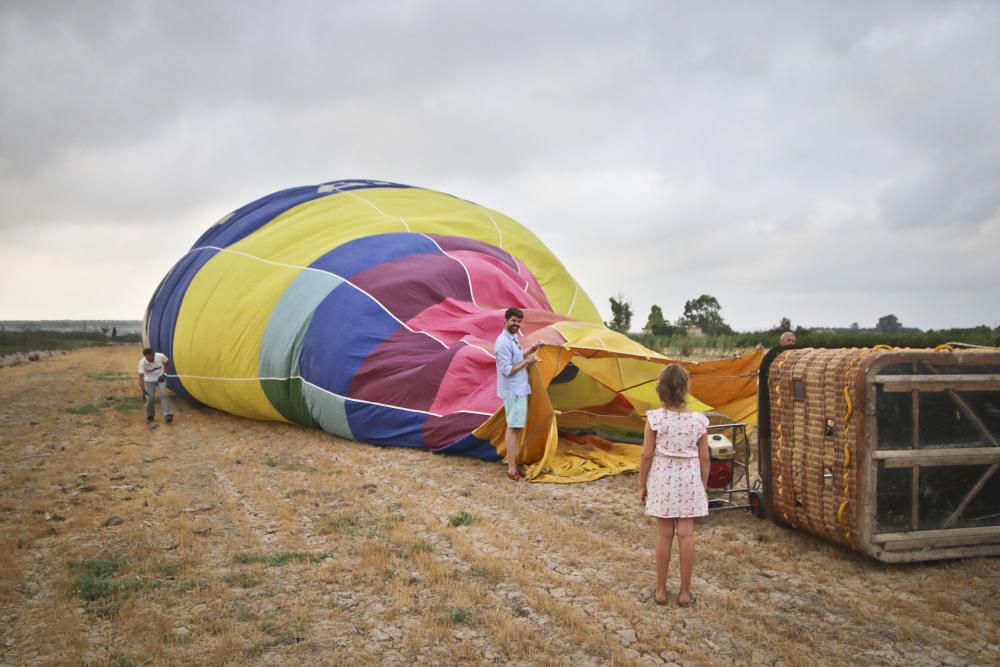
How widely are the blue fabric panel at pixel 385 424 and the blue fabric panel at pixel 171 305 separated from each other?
12.6 ft

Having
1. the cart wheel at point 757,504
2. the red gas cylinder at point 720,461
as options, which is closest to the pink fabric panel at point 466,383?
the red gas cylinder at point 720,461

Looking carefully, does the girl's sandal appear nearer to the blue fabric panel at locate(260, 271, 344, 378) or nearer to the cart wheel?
the cart wheel

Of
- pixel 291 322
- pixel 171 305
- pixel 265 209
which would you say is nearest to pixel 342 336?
pixel 291 322

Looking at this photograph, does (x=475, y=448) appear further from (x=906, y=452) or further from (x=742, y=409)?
(x=906, y=452)

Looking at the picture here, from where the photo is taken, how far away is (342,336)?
7.46m

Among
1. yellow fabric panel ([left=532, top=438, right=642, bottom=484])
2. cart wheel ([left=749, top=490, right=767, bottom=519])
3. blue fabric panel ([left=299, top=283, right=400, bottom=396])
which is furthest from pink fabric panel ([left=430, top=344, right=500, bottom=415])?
cart wheel ([left=749, top=490, right=767, bottom=519])

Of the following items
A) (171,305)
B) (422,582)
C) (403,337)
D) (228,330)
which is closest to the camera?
(422,582)

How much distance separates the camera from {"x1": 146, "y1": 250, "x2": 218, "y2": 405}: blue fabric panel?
10078mm

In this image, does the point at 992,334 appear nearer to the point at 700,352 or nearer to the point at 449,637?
the point at 700,352

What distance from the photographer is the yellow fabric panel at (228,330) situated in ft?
27.7

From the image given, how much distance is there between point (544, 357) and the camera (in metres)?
6.19

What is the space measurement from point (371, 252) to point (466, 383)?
2.50 meters

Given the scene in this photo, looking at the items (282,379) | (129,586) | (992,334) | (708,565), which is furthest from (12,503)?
(992,334)

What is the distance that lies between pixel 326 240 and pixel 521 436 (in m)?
4.26
